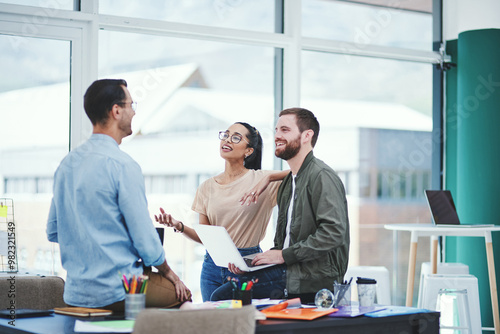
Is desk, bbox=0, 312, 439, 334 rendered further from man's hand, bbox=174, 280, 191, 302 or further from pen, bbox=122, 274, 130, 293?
man's hand, bbox=174, 280, 191, 302

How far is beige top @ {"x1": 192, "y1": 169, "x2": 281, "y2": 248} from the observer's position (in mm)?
3525

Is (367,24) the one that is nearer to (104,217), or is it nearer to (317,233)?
(317,233)

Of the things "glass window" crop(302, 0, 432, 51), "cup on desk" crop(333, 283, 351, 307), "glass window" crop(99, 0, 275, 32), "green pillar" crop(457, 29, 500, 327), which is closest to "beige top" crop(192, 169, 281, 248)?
"cup on desk" crop(333, 283, 351, 307)

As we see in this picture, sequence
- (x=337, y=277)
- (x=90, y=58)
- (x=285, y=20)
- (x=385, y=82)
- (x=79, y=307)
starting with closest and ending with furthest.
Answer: (x=79, y=307) < (x=337, y=277) < (x=90, y=58) < (x=285, y=20) < (x=385, y=82)

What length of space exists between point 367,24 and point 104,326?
14.0 ft

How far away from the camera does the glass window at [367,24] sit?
5.54 metres

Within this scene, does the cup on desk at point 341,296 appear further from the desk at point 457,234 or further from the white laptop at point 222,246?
the desk at point 457,234

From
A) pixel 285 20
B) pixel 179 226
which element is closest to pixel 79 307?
pixel 179 226

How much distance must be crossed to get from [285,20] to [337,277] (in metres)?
2.90

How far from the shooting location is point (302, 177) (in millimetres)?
3057

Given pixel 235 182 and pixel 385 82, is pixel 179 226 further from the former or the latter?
pixel 385 82

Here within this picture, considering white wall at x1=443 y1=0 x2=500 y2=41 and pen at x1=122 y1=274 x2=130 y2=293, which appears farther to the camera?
white wall at x1=443 y1=0 x2=500 y2=41

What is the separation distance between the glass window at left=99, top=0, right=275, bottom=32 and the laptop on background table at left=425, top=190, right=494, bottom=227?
1786 millimetres

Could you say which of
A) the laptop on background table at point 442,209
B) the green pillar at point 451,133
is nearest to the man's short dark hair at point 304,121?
the laptop on background table at point 442,209
